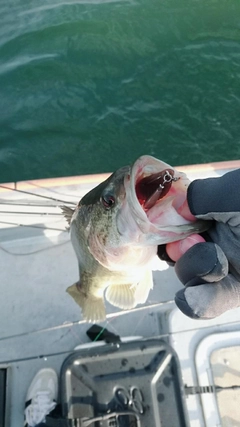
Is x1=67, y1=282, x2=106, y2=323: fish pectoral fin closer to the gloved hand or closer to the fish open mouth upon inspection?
the gloved hand

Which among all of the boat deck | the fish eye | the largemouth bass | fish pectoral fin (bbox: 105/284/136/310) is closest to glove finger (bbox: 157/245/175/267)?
the largemouth bass

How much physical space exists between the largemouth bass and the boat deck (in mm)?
533

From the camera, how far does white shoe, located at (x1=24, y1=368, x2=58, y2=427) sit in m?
2.03

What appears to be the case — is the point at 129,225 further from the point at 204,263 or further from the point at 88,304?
the point at 88,304

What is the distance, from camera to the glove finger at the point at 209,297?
1359mm

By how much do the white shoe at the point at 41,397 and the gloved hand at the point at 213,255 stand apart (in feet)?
3.78

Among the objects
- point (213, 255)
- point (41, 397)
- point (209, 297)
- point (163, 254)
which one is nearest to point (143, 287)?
point (163, 254)

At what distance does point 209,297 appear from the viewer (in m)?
1.36

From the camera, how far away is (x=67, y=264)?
8.90 ft

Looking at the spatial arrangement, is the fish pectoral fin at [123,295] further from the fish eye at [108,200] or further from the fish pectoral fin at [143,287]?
the fish eye at [108,200]

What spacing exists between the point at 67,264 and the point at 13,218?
51cm

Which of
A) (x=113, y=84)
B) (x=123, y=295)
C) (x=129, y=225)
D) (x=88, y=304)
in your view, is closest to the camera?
(x=129, y=225)

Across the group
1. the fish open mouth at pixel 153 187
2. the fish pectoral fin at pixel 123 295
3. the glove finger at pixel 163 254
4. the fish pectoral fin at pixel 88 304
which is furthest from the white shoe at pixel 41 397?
the fish open mouth at pixel 153 187

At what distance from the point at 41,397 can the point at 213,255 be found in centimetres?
141
